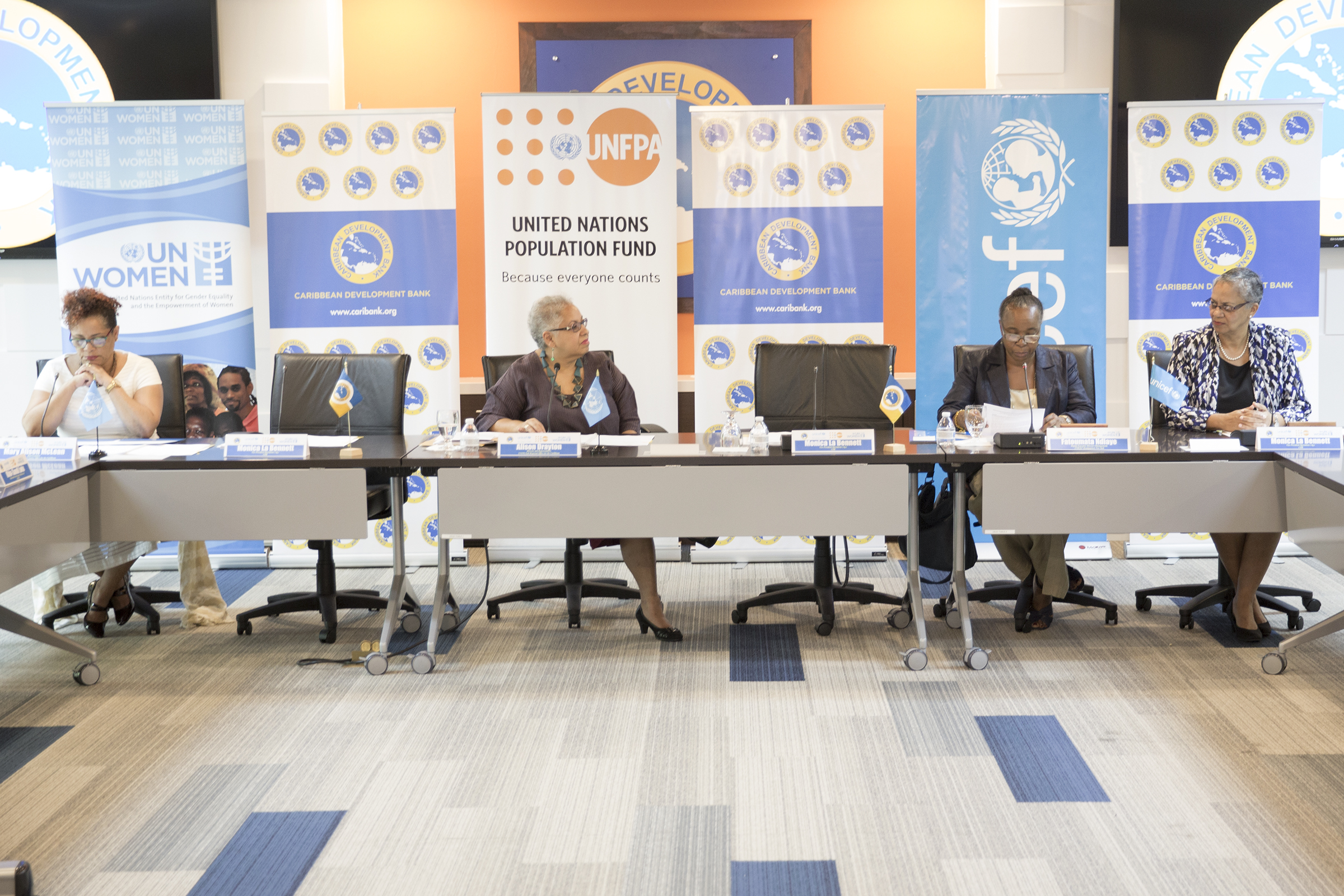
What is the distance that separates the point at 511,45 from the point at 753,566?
109 inches

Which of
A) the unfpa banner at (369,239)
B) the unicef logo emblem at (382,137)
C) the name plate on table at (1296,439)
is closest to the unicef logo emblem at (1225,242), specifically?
the name plate on table at (1296,439)

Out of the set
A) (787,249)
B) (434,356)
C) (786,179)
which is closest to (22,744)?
(434,356)

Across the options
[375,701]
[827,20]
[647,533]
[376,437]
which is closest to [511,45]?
[827,20]

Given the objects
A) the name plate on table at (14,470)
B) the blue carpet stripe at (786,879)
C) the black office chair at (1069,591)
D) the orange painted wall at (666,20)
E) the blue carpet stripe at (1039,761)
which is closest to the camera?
the blue carpet stripe at (786,879)

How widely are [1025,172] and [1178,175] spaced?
660mm

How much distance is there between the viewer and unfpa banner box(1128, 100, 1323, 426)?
4715 millimetres

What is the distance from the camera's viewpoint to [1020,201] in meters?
4.77

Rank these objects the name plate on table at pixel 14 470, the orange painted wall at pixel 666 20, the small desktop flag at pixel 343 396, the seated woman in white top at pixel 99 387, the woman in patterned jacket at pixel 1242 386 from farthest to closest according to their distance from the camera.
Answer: the orange painted wall at pixel 666 20
the seated woman in white top at pixel 99 387
the woman in patterned jacket at pixel 1242 386
the small desktop flag at pixel 343 396
the name plate on table at pixel 14 470

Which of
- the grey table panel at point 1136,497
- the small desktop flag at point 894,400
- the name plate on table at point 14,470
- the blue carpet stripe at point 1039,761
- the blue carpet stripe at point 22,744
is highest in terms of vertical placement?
the small desktop flag at point 894,400

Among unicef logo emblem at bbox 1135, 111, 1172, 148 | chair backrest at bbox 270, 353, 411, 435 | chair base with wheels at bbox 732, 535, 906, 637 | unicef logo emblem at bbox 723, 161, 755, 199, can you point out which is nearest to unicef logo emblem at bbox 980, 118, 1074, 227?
unicef logo emblem at bbox 1135, 111, 1172, 148

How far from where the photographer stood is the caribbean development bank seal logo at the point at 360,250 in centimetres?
483

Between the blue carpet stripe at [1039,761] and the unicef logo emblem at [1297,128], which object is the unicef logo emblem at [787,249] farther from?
the blue carpet stripe at [1039,761]

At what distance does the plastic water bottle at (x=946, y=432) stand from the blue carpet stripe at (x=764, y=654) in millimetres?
819

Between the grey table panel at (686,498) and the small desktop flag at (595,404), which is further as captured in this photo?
the small desktop flag at (595,404)
